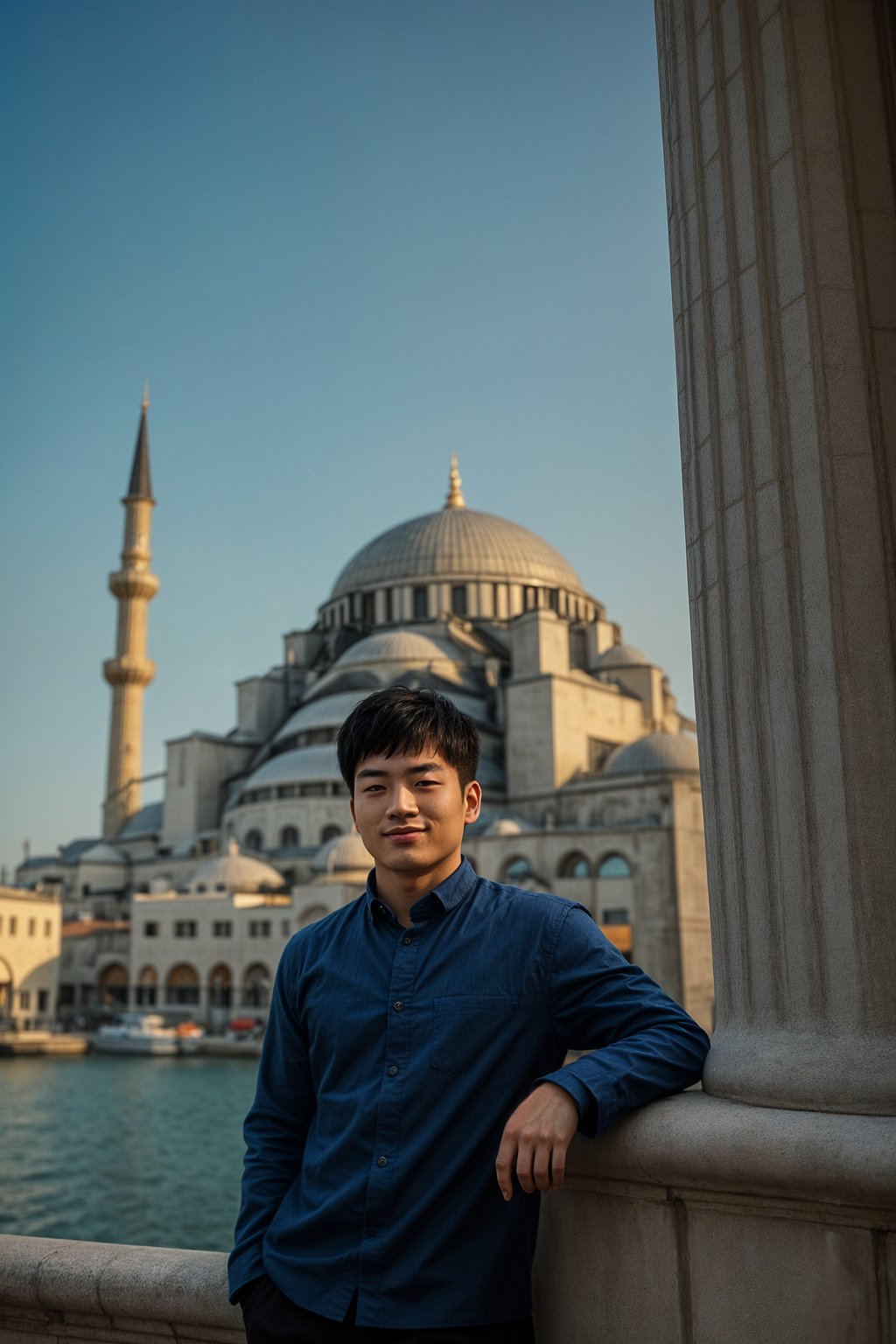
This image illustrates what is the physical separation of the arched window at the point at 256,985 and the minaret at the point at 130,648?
11182mm

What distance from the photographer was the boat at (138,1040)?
31.0m

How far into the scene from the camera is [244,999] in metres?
35.2

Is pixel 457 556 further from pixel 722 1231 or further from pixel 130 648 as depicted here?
pixel 722 1231

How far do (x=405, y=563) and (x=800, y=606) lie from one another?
46433 millimetres

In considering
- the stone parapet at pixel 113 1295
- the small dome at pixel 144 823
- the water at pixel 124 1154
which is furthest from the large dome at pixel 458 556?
the stone parapet at pixel 113 1295

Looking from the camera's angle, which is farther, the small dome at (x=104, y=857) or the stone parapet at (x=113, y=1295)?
the small dome at (x=104, y=857)

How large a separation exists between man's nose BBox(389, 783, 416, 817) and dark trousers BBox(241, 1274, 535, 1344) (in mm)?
824

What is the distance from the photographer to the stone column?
6.56ft

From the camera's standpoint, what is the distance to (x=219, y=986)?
118ft

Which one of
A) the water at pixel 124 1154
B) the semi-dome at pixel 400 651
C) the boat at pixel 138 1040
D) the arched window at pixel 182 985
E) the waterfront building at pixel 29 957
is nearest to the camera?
the water at pixel 124 1154

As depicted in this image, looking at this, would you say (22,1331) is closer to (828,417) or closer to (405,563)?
(828,417)

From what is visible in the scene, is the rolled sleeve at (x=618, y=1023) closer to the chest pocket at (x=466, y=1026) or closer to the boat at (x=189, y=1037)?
the chest pocket at (x=466, y=1026)

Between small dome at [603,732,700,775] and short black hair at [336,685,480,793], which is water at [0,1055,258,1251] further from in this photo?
small dome at [603,732,700,775]

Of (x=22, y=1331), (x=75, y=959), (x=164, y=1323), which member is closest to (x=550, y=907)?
(x=164, y=1323)
